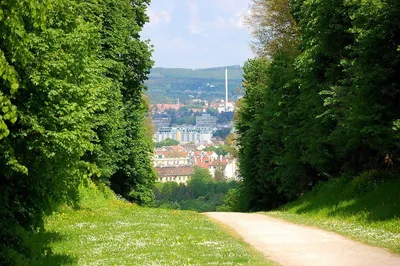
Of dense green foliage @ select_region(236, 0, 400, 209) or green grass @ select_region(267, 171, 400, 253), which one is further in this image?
dense green foliage @ select_region(236, 0, 400, 209)

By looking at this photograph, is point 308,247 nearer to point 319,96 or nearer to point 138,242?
point 138,242

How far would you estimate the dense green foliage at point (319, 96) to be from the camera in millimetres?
26484

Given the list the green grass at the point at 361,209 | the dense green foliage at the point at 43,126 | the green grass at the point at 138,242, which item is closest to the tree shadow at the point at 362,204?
the green grass at the point at 361,209

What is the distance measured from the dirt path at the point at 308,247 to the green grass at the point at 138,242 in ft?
2.23

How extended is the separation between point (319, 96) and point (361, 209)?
1221 cm

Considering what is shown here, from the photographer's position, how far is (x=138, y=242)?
2056 cm

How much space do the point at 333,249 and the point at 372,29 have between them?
37.7 ft

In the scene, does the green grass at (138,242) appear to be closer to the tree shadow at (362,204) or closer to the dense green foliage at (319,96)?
the tree shadow at (362,204)

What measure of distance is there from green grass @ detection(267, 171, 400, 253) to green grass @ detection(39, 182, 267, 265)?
160 inches

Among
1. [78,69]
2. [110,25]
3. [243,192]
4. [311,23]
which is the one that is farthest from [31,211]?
[243,192]

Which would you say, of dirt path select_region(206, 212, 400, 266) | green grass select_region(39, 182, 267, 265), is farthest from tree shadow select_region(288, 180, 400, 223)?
green grass select_region(39, 182, 267, 265)

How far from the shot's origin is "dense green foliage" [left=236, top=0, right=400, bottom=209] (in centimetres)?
2648

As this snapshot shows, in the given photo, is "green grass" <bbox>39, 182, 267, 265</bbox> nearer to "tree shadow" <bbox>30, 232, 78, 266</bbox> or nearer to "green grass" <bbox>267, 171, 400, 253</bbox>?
"tree shadow" <bbox>30, 232, 78, 266</bbox>

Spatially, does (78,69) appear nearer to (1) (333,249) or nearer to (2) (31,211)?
(2) (31,211)
